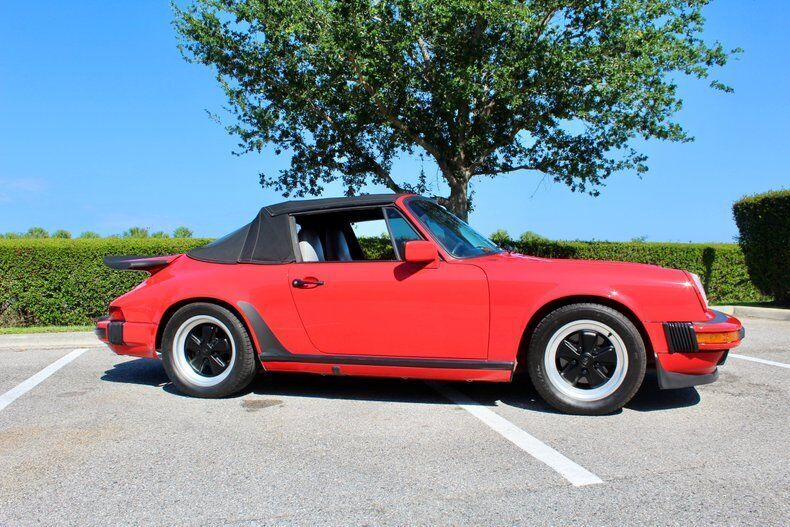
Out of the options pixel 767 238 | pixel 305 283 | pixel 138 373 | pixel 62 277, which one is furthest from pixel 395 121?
pixel 305 283

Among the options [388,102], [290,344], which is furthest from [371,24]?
[290,344]

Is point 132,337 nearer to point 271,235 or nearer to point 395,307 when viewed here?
point 271,235

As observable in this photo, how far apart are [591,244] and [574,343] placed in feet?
31.5

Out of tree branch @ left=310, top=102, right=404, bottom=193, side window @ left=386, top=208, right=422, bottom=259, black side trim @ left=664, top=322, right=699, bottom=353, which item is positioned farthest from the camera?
tree branch @ left=310, top=102, right=404, bottom=193

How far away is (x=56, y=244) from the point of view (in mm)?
9906

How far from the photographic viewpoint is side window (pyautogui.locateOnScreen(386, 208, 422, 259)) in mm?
4678

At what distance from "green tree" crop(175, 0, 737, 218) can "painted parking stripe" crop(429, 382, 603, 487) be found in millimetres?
7923

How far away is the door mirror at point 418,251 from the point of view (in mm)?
4309

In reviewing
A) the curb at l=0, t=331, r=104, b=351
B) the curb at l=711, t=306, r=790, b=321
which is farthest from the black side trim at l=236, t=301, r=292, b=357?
the curb at l=711, t=306, r=790, b=321

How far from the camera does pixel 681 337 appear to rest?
4164 millimetres

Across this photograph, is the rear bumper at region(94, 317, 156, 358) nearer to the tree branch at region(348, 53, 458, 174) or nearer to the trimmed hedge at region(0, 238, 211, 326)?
the trimmed hedge at region(0, 238, 211, 326)

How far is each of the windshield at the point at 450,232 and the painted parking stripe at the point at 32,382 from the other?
12.1 feet

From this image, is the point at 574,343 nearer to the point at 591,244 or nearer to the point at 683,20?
the point at 591,244

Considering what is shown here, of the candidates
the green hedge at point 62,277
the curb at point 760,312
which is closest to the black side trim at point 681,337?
the curb at point 760,312
